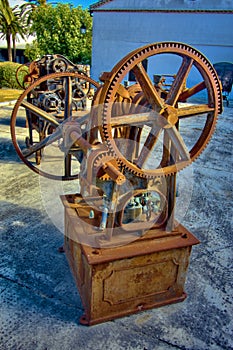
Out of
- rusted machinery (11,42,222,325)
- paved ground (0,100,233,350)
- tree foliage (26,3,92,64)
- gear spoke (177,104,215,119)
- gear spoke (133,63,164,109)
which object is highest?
tree foliage (26,3,92,64)

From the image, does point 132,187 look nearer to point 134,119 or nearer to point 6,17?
point 134,119

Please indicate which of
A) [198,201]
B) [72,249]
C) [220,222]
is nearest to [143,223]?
[72,249]

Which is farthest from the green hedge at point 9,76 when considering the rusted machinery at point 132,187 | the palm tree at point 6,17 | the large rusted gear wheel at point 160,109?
the large rusted gear wheel at point 160,109

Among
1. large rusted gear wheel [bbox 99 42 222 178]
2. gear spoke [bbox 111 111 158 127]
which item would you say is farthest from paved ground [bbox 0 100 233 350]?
gear spoke [bbox 111 111 158 127]

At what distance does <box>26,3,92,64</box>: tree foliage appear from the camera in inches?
594

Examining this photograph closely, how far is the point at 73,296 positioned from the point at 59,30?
15.2 metres

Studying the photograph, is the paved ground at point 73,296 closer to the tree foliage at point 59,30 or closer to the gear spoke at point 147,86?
the gear spoke at point 147,86

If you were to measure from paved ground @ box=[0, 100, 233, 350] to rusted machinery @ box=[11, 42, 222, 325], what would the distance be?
0.38 feet

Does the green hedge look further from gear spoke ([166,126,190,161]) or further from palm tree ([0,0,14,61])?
gear spoke ([166,126,190,161])

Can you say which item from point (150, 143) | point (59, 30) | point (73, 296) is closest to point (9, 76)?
point (59, 30)

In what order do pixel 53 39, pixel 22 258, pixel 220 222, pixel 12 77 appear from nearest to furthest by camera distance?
pixel 22 258 → pixel 220 222 → pixel 12 77 → pixel 53 39

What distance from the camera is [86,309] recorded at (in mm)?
2111

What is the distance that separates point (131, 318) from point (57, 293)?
0.56 metres

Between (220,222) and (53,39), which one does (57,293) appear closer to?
(220,222)
